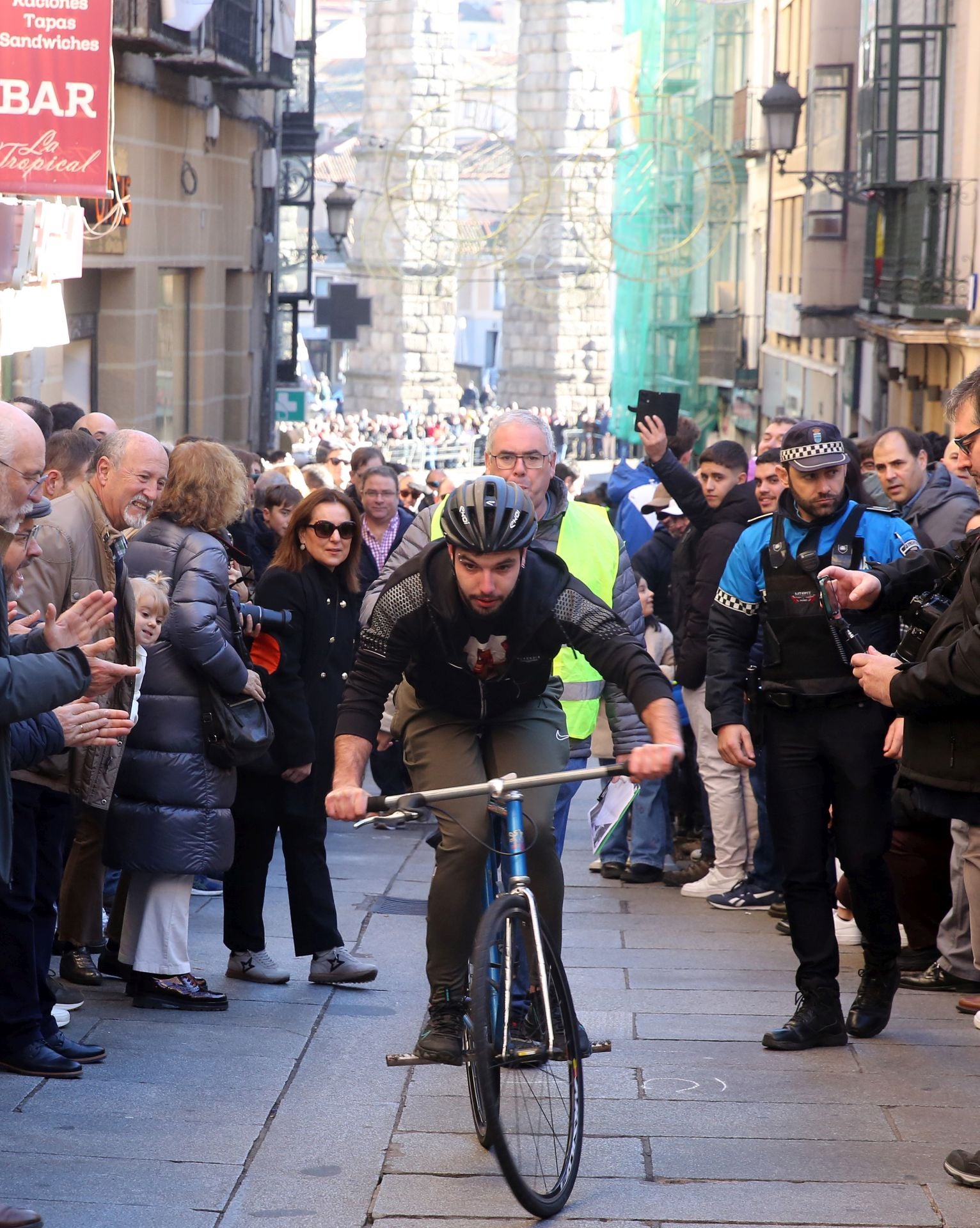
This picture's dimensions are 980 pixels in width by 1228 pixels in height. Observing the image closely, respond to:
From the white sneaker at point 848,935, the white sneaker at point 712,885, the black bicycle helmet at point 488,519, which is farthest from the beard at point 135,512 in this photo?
the white sneaker at point 712,885

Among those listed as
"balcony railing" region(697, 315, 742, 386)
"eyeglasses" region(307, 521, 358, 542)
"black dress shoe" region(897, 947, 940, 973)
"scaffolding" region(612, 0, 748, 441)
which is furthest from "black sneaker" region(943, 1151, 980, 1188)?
"balcony railing" region(697, 315, 742, 386)

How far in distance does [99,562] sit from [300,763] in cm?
130

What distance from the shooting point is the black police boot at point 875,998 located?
6.35 m

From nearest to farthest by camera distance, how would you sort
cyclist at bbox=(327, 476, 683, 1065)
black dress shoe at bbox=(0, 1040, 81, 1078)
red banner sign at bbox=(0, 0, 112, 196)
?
cyclist at bbox=(327, 476, 683, 1065) → black dress shoe at bbox=(0, 1040, 81, 1078) → red banner sign at bbox=(0, 0, 112, 196)

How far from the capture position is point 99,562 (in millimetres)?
6117

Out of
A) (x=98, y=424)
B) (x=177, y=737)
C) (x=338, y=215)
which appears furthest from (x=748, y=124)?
(x=177, y=737)

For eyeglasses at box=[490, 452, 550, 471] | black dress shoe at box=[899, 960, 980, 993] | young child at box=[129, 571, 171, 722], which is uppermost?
eyeglasses at box=[490, 452, 550, 471]

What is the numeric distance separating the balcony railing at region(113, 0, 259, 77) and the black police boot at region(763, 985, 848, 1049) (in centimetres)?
1184

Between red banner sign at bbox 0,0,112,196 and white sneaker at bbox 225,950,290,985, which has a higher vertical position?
red banner sign at bbox 0,0,112,196

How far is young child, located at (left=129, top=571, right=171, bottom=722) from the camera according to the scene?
6.11 m

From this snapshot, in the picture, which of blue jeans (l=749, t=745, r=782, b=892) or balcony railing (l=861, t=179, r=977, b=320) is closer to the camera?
blue jeans (l=749, t=745, r=782, b=892)

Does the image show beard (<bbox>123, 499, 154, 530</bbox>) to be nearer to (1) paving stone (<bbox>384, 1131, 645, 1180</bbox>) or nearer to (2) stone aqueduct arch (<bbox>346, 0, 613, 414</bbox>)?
(1) paving stone (<bbox>384, 1131, 645, 1180</bbox>)

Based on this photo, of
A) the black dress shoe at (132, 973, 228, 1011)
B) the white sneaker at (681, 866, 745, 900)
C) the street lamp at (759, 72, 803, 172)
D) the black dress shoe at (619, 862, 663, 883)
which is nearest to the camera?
the black dress shoe at (132, 973, 228, 1011)

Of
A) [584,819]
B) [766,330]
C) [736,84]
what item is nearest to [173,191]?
[584,819]
